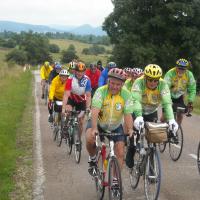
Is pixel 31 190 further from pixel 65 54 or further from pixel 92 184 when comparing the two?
pixel 65 54

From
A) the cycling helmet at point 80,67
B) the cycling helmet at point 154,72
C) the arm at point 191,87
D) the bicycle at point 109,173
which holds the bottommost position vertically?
the bicycle at point 109,173

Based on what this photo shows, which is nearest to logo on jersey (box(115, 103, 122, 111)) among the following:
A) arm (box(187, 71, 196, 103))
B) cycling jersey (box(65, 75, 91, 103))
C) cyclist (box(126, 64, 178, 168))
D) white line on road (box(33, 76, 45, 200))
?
cyclist (box(126, 64, 178, 168))

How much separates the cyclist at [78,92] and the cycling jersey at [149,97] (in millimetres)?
2147

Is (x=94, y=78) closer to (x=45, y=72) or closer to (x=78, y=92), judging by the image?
(x=45, y=72)

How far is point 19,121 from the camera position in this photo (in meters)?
15.3

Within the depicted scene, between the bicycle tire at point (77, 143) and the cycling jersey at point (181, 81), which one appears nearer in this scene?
the bicycle tire at point (77, 143)

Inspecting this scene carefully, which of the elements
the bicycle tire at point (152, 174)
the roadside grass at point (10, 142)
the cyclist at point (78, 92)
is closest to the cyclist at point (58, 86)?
the cyclist at point (78, 92)

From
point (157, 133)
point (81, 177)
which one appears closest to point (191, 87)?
point (81, 177)

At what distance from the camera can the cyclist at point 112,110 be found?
6.44m

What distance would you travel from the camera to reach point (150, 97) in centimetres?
778

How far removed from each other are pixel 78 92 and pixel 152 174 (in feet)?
14.3

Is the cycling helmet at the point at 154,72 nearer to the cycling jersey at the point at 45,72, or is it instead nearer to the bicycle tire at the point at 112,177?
the bicycle tire at the point at 112,177

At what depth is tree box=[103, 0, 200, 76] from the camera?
119 ft

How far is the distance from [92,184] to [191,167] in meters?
2.20
